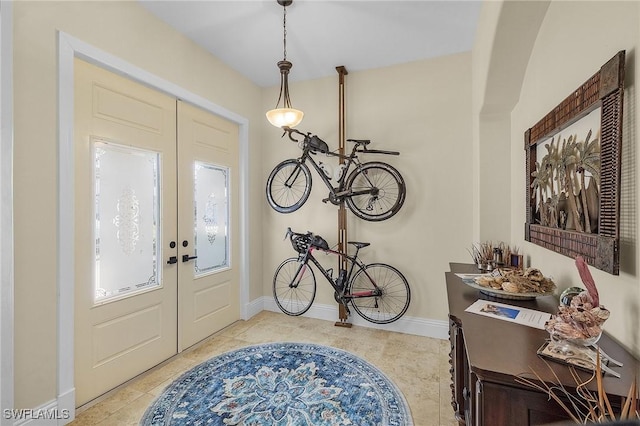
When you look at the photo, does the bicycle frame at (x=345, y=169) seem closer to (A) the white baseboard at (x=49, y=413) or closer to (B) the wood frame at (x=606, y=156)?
(B) the wood frame at (x=606, y=156)

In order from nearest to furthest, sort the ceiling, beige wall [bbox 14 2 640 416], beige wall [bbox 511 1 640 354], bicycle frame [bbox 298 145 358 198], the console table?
the console table → beige wall [bbox 511 1 640 354] → beige wall [bbox 14 2 640 416] → the ceiling → bicycle frame [bbox 298 145 358 198]

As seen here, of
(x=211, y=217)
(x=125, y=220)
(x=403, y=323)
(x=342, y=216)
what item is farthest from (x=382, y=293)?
(x=125, y=220)

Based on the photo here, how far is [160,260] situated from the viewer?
2713 mm

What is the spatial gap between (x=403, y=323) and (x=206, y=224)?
8.02 feet

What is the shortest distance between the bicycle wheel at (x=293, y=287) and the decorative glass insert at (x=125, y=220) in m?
1.54

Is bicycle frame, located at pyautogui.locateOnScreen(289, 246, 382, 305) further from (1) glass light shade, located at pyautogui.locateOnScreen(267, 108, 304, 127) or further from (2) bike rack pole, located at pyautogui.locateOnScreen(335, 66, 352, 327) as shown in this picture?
(1) glass light shade, located at pyautogui.locateOnScreen(267, 108, 304, 127)

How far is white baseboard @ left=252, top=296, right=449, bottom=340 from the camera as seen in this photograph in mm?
3268

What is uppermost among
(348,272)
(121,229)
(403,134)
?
(403,134)

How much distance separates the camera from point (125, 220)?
7.96 ft

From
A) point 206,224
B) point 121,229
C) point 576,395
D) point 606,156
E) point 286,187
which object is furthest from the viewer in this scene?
point 286,187

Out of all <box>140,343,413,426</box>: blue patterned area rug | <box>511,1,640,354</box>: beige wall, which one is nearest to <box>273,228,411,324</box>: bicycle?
<box>140,343,413,426</box>: blue patterned area rug

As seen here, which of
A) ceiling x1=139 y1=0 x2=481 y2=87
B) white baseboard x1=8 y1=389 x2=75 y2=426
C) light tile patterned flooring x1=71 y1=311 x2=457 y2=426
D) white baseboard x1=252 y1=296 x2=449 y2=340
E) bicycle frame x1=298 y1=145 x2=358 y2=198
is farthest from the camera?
bicycle frame x1=298 y1=145 x2=358 y2=198

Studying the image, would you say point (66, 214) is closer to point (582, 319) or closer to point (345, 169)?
point (345, 169)

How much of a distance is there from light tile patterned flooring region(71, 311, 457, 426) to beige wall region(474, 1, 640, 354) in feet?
3.99
